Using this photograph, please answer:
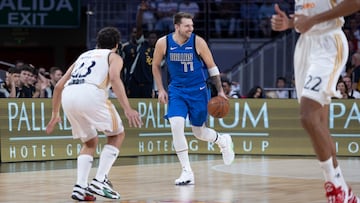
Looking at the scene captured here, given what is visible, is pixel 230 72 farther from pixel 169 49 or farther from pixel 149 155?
pixel 169 49

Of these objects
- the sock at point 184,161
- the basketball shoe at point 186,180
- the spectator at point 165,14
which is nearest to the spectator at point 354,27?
the spectator at point 165,14

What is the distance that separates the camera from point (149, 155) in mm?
16469

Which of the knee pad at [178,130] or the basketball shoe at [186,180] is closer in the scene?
the basketball shoe at [186,180]

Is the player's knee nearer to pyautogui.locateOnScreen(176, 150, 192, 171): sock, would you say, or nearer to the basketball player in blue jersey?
the basketball player in blue jersey

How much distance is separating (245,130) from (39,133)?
3.94m

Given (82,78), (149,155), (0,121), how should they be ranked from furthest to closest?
1. (149,155)
2. (0,121)
3. (82,78)

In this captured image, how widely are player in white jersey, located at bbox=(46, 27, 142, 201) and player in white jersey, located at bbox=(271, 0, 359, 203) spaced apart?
207 centimetres

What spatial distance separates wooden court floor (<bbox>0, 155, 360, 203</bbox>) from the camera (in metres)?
9.59

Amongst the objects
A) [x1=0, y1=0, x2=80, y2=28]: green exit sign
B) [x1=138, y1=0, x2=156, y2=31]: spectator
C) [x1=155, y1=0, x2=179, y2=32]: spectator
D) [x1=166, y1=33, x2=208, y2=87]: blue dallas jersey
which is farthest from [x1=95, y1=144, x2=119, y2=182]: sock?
[x1=0, y1=0, x2=80, y2=28]: green exit sign

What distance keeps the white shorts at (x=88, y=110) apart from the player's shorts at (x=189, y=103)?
2.07m

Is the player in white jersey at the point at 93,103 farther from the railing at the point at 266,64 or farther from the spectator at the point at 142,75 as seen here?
the railing at the point at 266,64

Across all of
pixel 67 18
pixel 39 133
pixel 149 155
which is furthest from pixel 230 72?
pixel 39 133

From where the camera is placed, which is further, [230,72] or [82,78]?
[230,72]

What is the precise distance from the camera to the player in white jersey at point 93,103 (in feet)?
30.4
